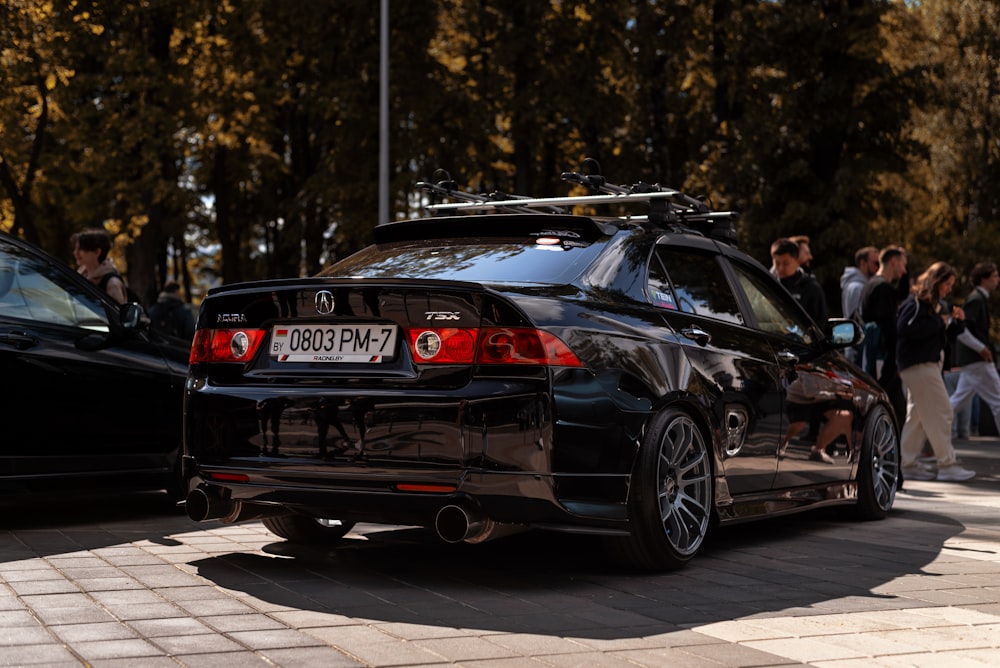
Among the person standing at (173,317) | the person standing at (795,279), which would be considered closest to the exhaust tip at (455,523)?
the person standing at (795,279)

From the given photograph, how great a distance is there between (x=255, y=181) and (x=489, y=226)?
3178 cm

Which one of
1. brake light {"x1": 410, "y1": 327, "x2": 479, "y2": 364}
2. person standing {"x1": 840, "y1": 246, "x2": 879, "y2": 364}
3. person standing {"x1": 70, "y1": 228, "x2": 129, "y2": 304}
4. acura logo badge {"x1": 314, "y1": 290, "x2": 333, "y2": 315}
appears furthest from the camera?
person standing {"x1": 840, "y1": 246, "x2": 879, "y2": 364}

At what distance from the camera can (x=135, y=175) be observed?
95.3 feet

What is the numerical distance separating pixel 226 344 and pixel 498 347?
1.32m

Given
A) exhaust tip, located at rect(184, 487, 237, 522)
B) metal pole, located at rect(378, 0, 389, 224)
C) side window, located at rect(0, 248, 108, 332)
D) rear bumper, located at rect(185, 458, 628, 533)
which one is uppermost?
metal pole, located at rect(378, 0, 389, 224)

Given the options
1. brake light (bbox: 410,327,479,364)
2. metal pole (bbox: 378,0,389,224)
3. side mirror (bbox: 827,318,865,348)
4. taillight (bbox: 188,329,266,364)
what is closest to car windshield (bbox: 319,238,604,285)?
brake light (bbox: 410,327,479,364)

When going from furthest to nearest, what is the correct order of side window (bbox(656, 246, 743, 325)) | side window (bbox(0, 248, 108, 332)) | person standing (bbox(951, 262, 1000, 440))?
person standing (bbox(951, 262, 1000, 440)) < side window (bbox(0, 248, 108, 332)) < side window (bbox(656, 246, 743, 325))

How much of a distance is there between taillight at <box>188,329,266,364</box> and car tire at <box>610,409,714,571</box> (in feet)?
5.58

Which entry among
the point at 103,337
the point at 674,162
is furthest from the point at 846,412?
the point at 674,162

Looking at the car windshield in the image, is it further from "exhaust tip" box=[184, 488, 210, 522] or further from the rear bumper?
"exhaust tip" box=[184, 488, 210, 522]

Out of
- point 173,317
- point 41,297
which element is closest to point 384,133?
point 173,317

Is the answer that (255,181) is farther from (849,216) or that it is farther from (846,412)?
(846,412)

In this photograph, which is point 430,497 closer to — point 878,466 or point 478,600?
point 478,600

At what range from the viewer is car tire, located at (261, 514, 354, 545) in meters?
6.95
